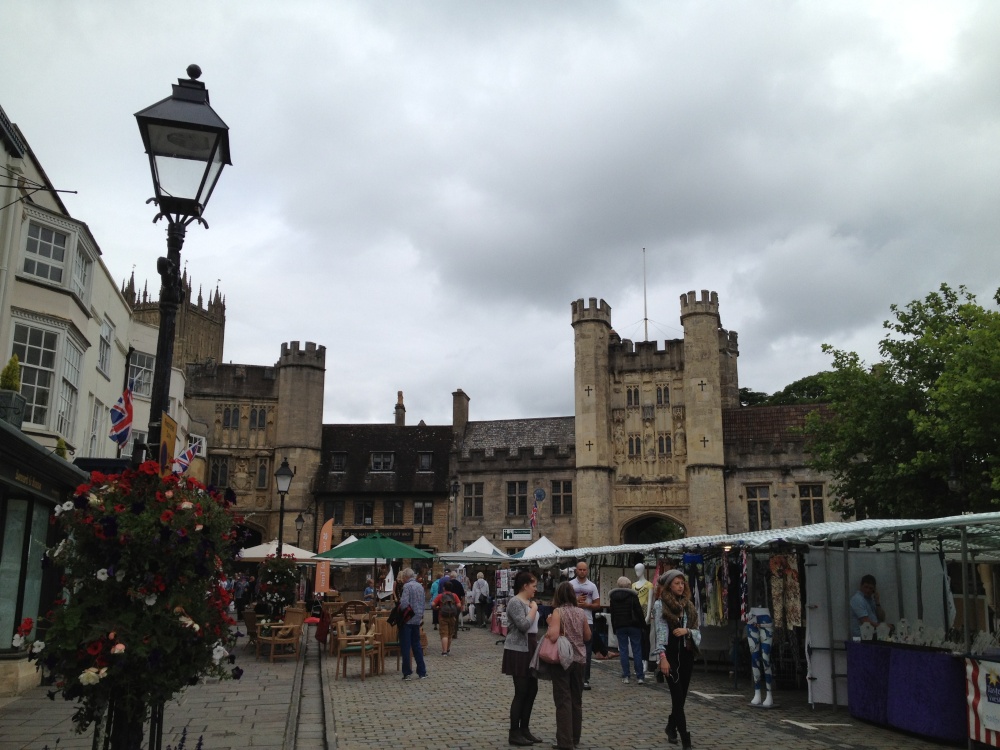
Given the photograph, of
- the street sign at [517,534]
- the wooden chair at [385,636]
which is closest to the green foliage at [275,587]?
the wooden chair at [385,636]

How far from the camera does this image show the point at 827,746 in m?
8.87

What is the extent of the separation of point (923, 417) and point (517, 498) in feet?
78.1

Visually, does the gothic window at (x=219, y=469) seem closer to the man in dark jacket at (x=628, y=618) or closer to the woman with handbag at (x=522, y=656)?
the man in dark jacket at (x=628, y=618)

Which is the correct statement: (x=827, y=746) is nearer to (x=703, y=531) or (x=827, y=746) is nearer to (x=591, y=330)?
(x=703, y=531)

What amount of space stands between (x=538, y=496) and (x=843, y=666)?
2929cm

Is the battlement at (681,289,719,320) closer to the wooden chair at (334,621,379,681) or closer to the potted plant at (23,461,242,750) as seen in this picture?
the wooden chair at (334,621,379,681)

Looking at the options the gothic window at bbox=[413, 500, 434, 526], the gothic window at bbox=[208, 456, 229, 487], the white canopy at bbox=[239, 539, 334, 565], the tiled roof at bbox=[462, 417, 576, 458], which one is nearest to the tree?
the white canopy at bbox=[239, 539, 334, 565]

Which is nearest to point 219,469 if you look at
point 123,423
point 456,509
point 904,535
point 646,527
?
point 456,509

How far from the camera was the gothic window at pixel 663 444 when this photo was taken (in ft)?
139

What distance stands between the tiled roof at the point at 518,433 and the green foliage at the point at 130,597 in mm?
39871

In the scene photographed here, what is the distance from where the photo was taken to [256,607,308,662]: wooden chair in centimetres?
1678

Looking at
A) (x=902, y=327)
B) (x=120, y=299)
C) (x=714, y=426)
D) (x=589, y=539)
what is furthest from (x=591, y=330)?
(x=120, y=299)

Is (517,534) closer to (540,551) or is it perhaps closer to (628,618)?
(540,551)

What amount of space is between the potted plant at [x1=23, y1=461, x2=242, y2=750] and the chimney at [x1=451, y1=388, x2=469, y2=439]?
42.8 m
